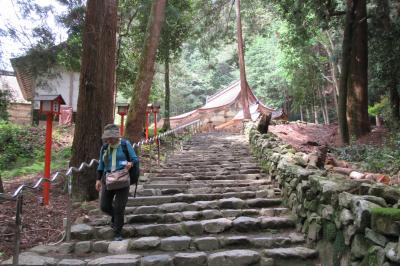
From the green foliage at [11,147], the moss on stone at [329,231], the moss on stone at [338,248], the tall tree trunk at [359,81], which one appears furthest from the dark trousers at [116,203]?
the tall tree trunk at [359,81]

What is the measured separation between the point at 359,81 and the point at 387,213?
10.2 meters

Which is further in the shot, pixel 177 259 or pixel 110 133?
pixel 110 133

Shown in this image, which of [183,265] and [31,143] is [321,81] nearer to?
[31,143]

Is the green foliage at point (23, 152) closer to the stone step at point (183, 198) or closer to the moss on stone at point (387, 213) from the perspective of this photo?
the stone step at point (183, 198)

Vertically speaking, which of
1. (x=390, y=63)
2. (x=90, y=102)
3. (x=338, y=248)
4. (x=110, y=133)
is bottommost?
(x=338, y=248)

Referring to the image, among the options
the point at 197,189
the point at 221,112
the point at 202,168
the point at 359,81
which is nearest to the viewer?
the point at 197,189

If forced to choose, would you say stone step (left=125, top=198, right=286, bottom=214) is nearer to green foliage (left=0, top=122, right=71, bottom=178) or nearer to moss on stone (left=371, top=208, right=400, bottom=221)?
moss on stone (left=371, top=208, right=400, bottom=221)

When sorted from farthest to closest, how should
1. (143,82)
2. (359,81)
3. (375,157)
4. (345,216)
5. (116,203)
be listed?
(359,81), (143,82), (375,157), (116,203), (345,216)

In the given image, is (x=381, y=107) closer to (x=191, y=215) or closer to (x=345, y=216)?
(x=191, y=215)

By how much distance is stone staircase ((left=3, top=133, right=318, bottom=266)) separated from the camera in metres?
4.38

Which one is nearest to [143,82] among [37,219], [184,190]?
[184,190]

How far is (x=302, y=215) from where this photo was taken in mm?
5145

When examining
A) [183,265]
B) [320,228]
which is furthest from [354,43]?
[183,265]

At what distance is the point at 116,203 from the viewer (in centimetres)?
507
